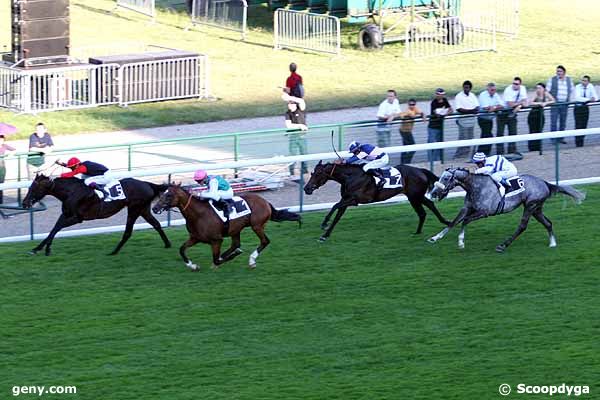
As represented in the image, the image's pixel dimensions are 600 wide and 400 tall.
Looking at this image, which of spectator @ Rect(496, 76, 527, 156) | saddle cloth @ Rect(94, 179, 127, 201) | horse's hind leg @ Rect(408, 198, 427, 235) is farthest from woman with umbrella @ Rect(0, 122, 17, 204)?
spectator @ Rect(496, 76, 527, 156)

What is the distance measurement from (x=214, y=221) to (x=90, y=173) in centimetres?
172

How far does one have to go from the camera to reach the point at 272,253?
1603 centimetres

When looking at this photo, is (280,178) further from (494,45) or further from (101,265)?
(494,45)

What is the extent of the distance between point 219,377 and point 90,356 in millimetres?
1219

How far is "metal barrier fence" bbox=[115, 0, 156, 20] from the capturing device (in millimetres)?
31594

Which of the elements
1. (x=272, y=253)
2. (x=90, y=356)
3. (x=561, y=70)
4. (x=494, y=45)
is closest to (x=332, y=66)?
(x=494, y=45)

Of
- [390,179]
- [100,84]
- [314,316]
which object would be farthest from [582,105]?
[100,84]

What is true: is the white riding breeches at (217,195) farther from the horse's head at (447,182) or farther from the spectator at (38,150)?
the spectator at (38,150)

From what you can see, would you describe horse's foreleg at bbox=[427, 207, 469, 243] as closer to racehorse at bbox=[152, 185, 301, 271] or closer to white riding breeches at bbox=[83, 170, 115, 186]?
racehorse at bbox=[152, 185, 301, 271]

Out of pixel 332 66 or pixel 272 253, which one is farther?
pixel 332 66

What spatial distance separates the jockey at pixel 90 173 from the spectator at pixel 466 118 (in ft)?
16.7

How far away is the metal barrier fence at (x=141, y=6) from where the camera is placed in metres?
31.6

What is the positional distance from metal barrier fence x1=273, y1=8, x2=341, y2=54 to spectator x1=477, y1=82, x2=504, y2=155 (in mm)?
8101

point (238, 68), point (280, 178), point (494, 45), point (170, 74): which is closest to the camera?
point (280, 178)
